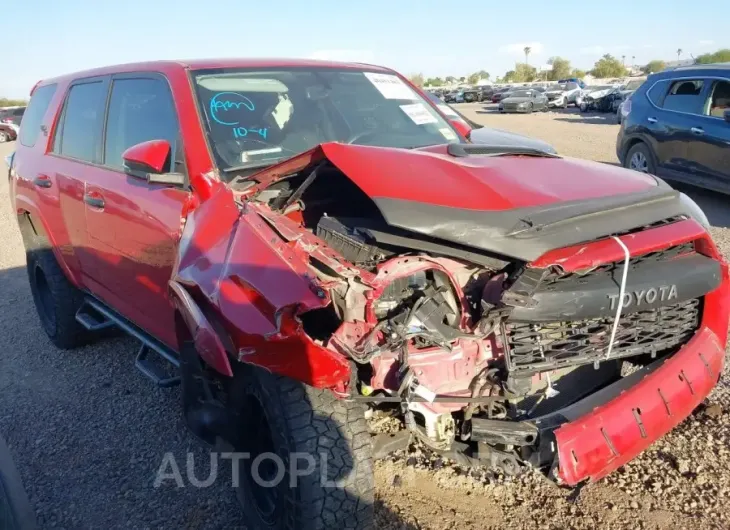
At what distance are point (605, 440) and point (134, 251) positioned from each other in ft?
7.82

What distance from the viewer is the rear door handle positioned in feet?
13.6

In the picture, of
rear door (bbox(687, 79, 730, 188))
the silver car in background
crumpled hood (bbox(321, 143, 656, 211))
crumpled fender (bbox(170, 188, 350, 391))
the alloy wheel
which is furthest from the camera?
the silver car in background

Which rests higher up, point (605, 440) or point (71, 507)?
point (605, 440)

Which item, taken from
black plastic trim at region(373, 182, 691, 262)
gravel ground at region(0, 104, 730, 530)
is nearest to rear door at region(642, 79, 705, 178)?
gravel ground at region(0, 104, 730, 530)

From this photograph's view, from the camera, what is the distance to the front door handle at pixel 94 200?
3.42m

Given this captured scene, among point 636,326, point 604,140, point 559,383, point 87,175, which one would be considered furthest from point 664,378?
point 604,140

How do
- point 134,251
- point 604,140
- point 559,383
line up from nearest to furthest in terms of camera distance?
point 559,383 → point 134,251 → point 604,140

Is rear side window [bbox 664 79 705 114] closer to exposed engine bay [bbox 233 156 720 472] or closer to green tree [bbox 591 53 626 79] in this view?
exposed engine bay [bbox 233 156 720 472]

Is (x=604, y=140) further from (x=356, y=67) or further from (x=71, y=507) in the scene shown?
(x=71, y=507)

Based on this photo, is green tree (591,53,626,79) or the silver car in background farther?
green tree (591,53,626,79)

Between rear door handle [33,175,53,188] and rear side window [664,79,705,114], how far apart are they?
736 cm

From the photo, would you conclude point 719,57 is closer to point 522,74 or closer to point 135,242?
point 522,74

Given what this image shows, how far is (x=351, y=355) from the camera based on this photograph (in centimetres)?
200

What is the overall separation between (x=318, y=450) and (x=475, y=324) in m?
0.72
